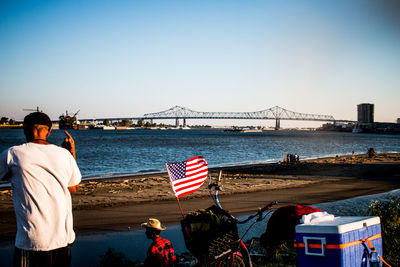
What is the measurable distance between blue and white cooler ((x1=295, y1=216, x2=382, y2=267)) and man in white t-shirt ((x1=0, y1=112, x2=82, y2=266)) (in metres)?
2.06

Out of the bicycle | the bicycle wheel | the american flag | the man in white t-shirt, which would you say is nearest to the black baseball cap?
the man in white t-shirt

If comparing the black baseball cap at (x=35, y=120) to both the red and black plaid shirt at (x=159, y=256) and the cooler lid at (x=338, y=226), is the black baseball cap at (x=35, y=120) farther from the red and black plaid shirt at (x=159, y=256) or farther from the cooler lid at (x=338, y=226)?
the cooler lid at (x=338, y=226)

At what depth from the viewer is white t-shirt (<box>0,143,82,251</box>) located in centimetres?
266

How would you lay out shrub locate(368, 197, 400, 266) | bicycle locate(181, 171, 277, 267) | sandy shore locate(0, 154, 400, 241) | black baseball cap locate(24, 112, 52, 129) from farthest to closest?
sandy shore locate(0, 154, 400, 241)
shrub locate(368, 197, 400, 266)
bicycle locate(181, 171, 277, 267)
black baseball cap locate(24, 112, 52, 129)

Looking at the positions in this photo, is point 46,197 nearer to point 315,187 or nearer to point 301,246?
point 301,246

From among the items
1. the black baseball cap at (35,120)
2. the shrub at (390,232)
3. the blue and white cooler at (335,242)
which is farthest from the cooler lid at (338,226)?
the black baseball cap at (35,120)

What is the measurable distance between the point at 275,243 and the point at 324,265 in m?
1.18

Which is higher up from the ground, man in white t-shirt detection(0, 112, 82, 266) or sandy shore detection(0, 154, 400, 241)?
man in white t-shirt detection(0, 112, 82, 266)

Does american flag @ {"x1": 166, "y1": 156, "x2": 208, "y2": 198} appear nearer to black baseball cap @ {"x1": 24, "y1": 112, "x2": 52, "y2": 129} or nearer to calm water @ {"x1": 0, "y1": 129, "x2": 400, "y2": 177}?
black baseball cap @ {"x1": 24, "y1": 112, "x2": 52, "y2": 129}

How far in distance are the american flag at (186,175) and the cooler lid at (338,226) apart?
55.4 inches

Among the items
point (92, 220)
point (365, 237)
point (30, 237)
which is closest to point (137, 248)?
point (92, 220)

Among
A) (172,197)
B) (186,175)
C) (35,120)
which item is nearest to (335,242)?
(186,175)

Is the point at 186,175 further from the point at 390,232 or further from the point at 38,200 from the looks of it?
the point at 390,232

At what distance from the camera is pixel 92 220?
8.34 m
